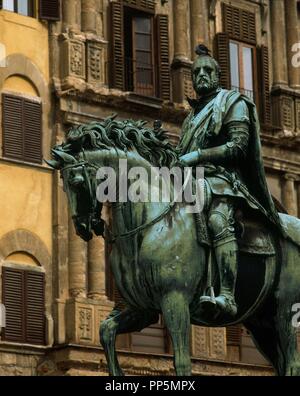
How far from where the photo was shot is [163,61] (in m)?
32.0

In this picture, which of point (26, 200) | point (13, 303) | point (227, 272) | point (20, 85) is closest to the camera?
point (227, 272)

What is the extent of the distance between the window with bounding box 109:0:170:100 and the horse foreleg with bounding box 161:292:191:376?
18980mm

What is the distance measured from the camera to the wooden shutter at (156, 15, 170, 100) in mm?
31812

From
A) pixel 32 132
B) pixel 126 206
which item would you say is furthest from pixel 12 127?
pixel 126 206

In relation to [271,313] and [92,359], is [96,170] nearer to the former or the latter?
[271,313]

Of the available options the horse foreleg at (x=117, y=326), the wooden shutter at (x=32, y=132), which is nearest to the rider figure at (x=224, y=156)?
the horse foreleg at (x=117, y=326)

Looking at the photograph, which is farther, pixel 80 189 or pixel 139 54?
pixel 139 54

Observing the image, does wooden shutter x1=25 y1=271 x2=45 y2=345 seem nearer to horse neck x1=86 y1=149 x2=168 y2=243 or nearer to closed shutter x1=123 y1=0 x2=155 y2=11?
closed shutter x1=123 y1=0 x2=155 y2=11

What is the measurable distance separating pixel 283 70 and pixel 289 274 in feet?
72.3

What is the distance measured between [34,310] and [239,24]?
872cm

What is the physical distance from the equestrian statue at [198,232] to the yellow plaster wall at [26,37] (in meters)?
16.8

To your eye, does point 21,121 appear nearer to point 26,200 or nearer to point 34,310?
point 26,200

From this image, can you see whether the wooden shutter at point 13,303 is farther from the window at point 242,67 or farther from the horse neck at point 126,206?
the horse neck at point 126,206

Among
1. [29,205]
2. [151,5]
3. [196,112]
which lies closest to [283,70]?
[151,5]
